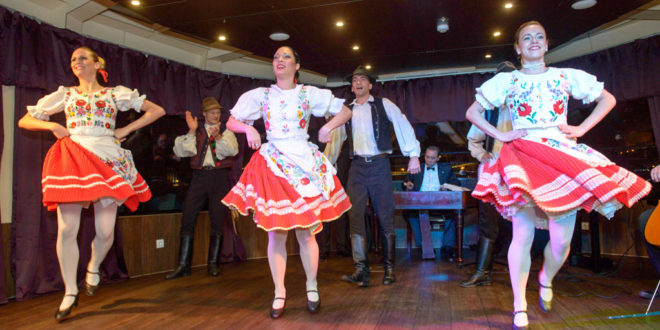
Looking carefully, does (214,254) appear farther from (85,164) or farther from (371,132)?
(371,132)

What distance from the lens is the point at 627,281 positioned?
334cm

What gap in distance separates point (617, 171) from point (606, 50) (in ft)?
11.1

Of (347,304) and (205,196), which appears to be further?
(205,196)

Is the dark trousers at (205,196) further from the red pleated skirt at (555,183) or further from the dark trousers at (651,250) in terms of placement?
the dark trousers at (651,250)

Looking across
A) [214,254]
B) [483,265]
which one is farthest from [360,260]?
[214,254]

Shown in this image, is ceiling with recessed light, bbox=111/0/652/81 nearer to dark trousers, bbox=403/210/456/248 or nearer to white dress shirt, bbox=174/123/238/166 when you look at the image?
white dress shirt, bbox=174/123/238/166

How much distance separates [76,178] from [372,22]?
115 inches

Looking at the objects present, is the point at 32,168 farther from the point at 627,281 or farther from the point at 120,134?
the point at 627,281

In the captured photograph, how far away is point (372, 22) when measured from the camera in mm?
4156

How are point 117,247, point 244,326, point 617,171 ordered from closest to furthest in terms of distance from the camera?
point 617,171 → point 244,326 → point 117,247

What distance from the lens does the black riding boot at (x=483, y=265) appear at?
3228 millimetres

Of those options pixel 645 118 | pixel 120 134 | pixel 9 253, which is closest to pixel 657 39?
pixel 645 118

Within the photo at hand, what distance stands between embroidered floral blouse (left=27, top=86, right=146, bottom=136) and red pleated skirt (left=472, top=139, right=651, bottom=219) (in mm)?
2438

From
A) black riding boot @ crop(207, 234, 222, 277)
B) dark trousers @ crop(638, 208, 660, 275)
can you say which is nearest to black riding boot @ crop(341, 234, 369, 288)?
black riding boot @ crop(207, 234, 222, 277)
